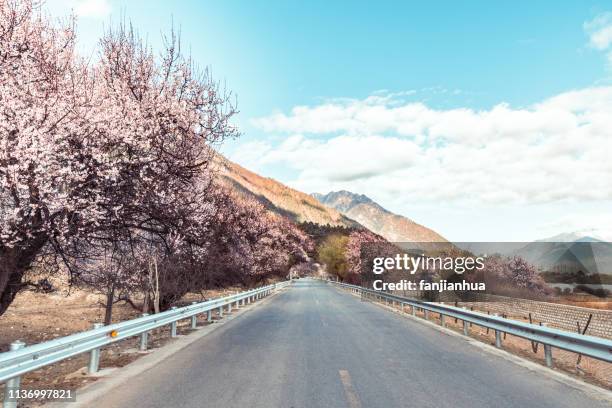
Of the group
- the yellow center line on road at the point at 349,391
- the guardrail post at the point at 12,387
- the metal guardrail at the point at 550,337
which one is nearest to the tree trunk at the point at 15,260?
the guardrail post at the point at 12,387

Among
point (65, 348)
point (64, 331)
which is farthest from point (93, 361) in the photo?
point (64, 331)

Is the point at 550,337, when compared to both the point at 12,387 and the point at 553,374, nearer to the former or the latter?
the point at 553,374

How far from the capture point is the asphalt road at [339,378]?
5883mm

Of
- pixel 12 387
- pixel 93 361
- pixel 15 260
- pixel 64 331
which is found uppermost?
pixel 15 260

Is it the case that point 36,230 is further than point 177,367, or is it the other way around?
point 36,230

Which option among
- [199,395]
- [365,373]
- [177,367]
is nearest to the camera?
[199,395]

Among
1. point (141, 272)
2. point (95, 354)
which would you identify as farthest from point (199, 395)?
point (141, 272)

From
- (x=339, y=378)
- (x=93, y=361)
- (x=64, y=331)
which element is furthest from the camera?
(x=64, y=331)

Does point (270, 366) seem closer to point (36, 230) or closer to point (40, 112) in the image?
point (36, 230)

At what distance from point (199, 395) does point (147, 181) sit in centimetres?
553

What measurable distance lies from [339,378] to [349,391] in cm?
83

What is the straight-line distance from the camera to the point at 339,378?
715 cm

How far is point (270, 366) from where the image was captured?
8180 mm

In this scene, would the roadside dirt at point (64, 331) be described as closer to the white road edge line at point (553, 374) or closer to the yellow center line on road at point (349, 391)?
the yellow center line on road at point (349, 391)
